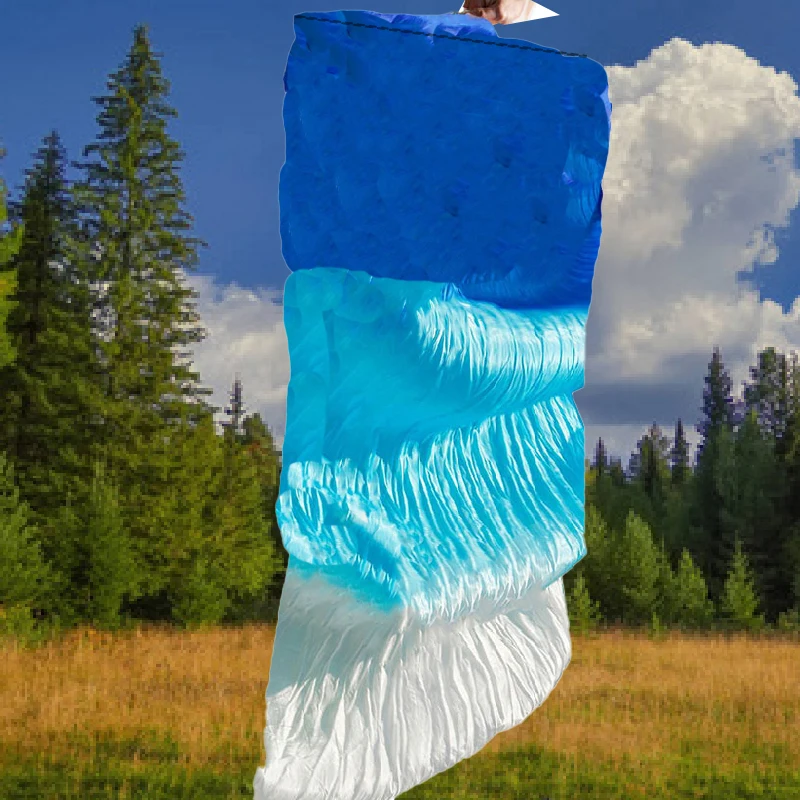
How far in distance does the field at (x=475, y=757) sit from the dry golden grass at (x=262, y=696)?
0.03 meters

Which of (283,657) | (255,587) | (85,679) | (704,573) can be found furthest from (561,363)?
(704,573)

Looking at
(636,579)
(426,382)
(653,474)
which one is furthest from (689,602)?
(653,474)

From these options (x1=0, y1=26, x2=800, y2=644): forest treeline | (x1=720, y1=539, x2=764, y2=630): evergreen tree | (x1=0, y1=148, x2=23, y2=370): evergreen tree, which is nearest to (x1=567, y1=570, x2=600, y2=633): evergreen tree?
(x1=0, y1=26, x2=800, y2=644): forest treeline

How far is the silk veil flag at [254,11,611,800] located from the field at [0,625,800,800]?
178 inches

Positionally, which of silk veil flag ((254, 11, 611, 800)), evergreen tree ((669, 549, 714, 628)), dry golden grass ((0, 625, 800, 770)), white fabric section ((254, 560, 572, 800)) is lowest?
dry golden grass ((0, 625, 800, 770))

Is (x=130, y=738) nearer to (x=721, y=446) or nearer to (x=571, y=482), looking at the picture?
(x=571, y=482)

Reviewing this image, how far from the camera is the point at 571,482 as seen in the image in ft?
10.5

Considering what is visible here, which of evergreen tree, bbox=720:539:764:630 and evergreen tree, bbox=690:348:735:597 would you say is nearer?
evergreen tree, bbox=720:539:764:630

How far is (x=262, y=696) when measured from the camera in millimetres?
9992

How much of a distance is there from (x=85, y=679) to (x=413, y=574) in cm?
986

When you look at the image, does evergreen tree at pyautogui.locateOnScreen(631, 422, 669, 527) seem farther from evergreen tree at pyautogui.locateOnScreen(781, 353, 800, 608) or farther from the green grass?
the green grass

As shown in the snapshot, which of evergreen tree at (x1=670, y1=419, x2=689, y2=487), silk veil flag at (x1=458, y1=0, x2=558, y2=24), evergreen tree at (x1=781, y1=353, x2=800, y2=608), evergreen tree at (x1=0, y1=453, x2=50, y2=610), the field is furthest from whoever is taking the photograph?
evergreen tree at (x1=670, y1=419, x2=689, y2=487)

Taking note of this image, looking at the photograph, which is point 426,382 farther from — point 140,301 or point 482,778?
point 140,301

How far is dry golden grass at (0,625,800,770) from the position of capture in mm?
8219
